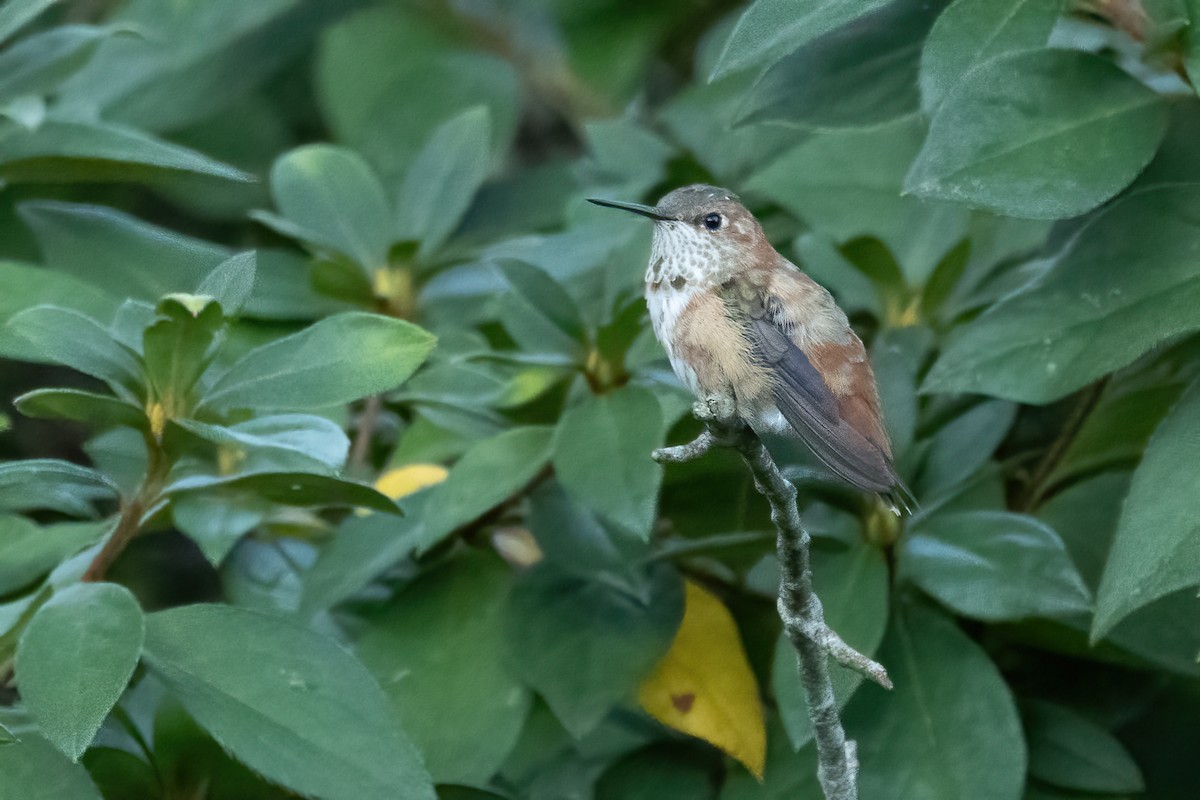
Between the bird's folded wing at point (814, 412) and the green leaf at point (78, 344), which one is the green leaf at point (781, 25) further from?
the green leaf at point (78, 344)

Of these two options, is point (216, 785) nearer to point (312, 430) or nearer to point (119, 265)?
point (312, 430)

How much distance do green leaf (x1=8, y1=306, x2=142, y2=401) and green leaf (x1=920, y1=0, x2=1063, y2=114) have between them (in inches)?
32.2

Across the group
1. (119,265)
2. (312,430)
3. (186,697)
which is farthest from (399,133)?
(186,697)

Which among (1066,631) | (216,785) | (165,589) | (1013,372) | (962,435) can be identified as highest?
(1013,372)

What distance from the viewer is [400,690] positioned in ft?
5.20

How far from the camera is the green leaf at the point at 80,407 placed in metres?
1.28

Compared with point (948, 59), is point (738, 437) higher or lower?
lower

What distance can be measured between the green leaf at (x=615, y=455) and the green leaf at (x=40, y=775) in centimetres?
52

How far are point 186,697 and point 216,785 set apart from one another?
225 mm

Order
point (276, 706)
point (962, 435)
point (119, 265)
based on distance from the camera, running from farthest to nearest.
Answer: point (119, 265), point (962, 435), point (276, 706)

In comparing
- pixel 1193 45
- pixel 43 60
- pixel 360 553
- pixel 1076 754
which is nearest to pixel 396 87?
pixel 43 60

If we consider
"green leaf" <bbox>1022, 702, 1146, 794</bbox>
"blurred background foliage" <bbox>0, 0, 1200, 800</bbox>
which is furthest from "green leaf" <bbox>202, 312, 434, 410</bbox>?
"green leaf" <bbox>1022, 702, 1146, 794</bbox>

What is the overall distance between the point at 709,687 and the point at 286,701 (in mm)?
467

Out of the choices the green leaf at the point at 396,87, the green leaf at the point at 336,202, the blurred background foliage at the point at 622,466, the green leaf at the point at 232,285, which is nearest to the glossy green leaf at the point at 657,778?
the blurred background foliage at the point at 622,466
